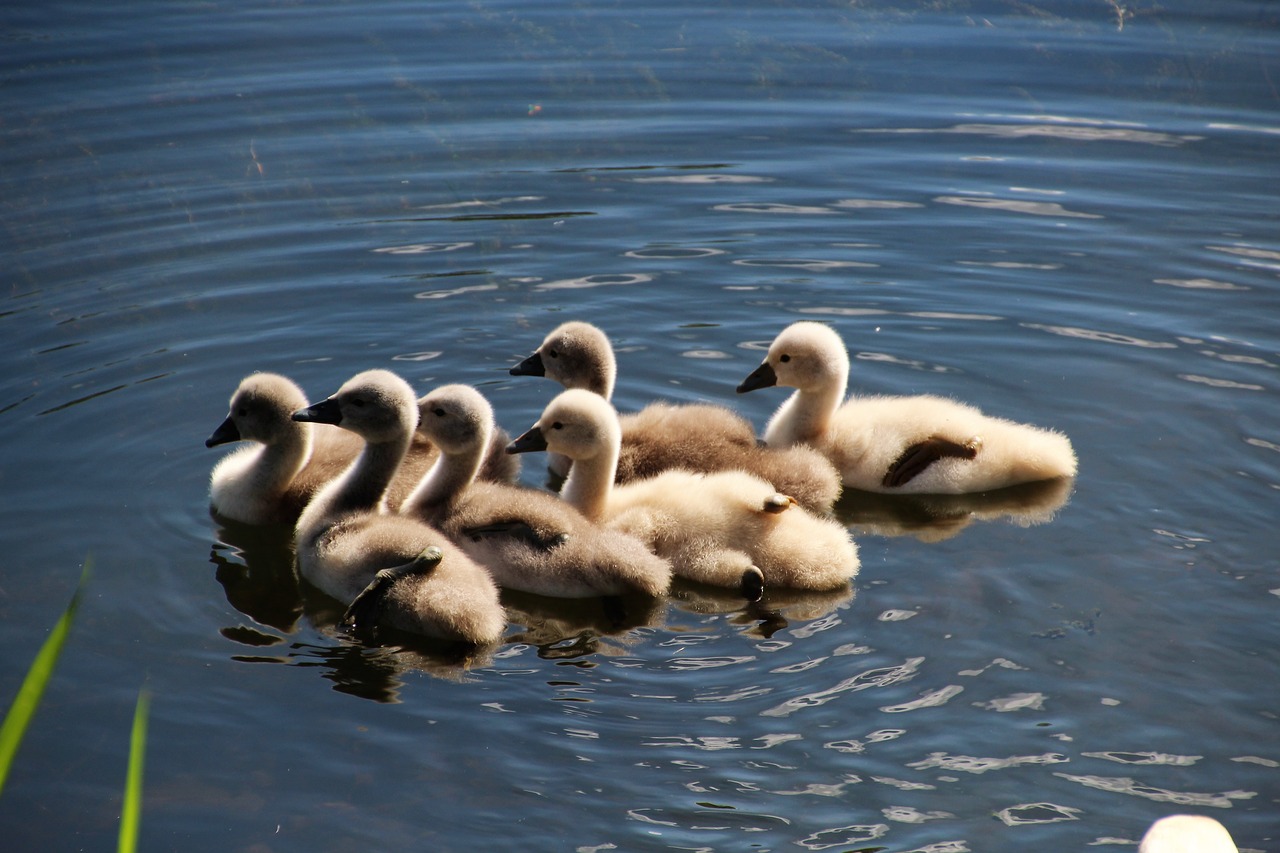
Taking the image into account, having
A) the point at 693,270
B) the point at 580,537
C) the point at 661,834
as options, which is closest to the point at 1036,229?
the point at 693,270

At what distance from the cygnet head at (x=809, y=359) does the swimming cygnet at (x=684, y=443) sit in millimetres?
343

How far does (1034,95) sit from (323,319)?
712cm

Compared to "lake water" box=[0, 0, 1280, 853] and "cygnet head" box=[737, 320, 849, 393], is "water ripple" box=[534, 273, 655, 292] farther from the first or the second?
"cygnet head" box=[737, 320, 849, 393]

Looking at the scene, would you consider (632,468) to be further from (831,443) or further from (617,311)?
(617,311)

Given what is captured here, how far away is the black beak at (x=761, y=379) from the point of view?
6.76 m

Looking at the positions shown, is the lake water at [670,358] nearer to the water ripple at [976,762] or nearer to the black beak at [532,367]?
the water ripple at [976,762]

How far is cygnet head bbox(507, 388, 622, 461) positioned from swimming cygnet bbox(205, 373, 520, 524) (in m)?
0.56

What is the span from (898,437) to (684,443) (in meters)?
0.98

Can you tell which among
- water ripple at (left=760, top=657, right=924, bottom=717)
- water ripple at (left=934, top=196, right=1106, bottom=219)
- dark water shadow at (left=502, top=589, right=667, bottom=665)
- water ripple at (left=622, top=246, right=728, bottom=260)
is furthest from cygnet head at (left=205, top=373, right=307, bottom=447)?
water ripple at (left=934, top=196, right=1106, bottom=219)

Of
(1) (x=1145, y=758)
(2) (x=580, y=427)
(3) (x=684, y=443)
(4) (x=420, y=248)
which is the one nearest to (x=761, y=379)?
(3) (x=684, y=443)

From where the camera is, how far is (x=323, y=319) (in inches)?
325

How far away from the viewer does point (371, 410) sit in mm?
5902

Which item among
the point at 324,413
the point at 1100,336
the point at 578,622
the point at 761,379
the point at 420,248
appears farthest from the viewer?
the point at 420,248

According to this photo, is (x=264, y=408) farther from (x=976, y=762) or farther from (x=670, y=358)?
(x=976, y=762)
